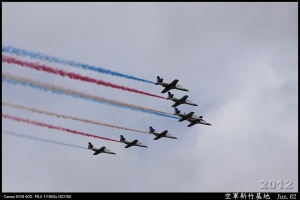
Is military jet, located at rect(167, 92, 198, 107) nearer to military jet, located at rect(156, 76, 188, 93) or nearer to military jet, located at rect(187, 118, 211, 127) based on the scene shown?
military jet, located at rect(187, 118, 211, 127)

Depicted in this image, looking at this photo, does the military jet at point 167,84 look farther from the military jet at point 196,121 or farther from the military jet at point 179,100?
the military jet at point 196,121

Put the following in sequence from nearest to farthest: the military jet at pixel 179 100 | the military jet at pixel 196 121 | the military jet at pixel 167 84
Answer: the military jet at pixel 167 84
the military jet at pixel 179 100
the military jet at pixel 196 121

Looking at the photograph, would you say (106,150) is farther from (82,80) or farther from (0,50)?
(0,50)

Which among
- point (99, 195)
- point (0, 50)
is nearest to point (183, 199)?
point (99, 195)

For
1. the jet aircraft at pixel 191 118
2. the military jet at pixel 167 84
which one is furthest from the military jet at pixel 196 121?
the military jet at pixel 167 84

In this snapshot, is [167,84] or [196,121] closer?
[167,84]

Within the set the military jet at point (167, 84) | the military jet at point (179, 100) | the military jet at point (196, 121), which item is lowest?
the military jet at point (196, 121)

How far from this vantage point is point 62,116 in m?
63.0

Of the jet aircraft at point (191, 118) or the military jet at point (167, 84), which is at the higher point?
the military jet at point (167, 84)

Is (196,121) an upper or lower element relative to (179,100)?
lower

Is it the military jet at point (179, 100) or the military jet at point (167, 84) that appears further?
the military jet at point (179, 100)

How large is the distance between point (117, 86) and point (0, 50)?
1479cm

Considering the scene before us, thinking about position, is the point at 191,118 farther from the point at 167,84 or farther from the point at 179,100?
the point at 167,84

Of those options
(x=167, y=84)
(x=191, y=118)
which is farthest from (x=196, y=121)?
(x=167, y=84)
